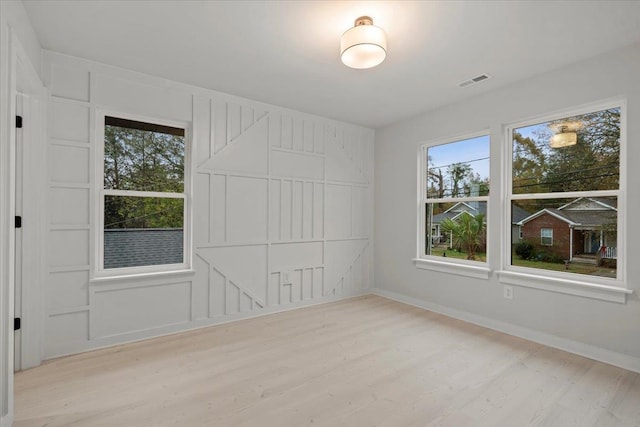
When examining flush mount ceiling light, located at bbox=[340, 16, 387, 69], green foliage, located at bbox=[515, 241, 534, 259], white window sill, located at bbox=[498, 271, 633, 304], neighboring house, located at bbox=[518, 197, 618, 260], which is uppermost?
flush mount ceiling light, located at bbox=[340, 16, 387, 69]

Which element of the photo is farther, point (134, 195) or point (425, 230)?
point (425, 230)

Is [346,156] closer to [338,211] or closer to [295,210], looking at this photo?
[338,211]

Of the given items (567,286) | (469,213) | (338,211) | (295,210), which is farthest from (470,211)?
(295,210)

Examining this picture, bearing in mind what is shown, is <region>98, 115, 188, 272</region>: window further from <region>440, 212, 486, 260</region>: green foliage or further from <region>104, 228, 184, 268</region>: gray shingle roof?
<region>440, 212, 486, 260</region>: green foliage

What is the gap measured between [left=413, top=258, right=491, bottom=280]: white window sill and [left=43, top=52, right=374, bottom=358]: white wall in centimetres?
98

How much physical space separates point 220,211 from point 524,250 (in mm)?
3329

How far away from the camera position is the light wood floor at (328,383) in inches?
77.9

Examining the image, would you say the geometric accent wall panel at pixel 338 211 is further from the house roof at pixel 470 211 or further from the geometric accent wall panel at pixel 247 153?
the house roof at pixel 470 211

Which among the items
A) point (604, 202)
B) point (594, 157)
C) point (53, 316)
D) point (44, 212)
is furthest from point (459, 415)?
point (44, 212)

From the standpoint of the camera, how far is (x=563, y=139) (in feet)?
10.3

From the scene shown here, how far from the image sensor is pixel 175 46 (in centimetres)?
267

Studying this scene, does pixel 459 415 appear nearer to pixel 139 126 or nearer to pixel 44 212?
pixel 44 212

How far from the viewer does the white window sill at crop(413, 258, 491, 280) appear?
366cm

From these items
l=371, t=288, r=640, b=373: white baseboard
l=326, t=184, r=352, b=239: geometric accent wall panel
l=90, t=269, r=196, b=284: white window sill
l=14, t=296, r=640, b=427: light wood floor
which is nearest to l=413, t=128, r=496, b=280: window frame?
l=371, t=288, r=640, b=373: white baseboard
